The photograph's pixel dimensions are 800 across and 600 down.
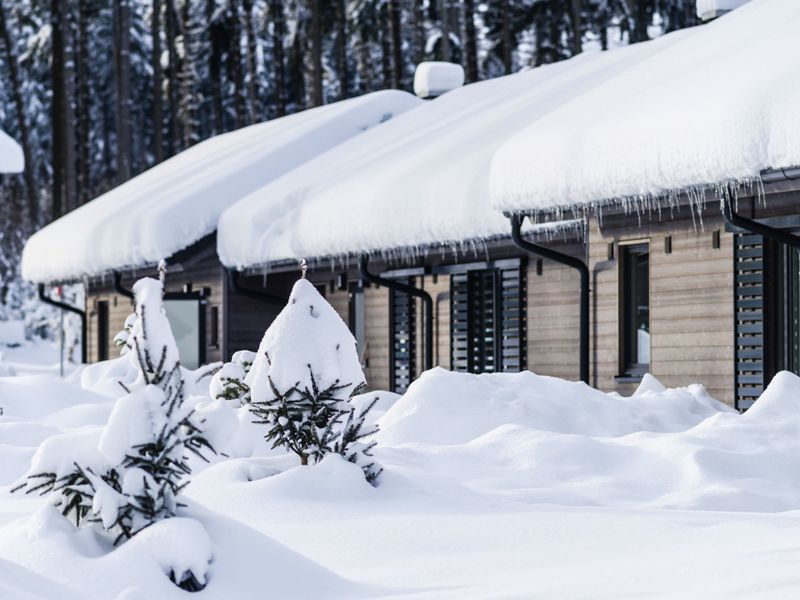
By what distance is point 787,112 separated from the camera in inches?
420

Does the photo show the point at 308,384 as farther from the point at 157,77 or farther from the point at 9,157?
the point at 157,77

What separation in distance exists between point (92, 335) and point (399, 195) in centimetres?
1305

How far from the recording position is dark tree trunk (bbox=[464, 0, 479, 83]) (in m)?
32.9

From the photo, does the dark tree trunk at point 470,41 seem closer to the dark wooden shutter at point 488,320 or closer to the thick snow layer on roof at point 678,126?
the dark wooden shutter at point 488,320

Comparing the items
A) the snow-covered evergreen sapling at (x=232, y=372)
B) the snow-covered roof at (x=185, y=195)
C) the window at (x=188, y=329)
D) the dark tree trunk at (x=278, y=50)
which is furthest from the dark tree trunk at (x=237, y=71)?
the snow-covered evergreen sapling at (x=232, y=372)

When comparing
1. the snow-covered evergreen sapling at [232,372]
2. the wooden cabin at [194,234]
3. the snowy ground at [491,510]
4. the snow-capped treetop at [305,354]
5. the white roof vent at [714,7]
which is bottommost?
the snowy ground at [491,510]

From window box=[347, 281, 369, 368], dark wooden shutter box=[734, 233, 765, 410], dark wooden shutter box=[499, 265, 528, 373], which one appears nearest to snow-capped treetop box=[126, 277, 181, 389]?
dark wooden shutter box=[734, 233, 765, 410]

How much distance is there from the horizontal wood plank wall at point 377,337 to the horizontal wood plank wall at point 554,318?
10.6 feet

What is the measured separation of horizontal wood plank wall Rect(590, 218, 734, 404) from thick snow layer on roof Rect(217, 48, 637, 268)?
1.76m

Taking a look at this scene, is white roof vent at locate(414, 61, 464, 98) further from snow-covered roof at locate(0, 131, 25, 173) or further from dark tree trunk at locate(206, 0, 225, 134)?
dark tree trunk at locate(206, 0, 225, 134)

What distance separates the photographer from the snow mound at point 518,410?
37.6 ft

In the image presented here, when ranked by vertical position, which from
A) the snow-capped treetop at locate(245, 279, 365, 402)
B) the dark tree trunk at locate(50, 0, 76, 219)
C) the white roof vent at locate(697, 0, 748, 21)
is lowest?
the snow-capped treetop at locate(245, 279, 365, 402)

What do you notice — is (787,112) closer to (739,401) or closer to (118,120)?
(739,401)

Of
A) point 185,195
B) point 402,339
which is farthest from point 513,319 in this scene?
point 185,195
